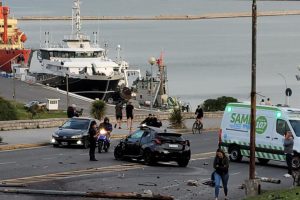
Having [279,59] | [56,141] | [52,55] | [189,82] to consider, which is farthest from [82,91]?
[279,59]

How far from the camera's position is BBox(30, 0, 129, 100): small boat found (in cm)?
8194

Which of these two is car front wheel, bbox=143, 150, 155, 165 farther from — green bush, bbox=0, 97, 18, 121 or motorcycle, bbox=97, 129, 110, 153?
green bush, bbox=0, 97, 18, 121

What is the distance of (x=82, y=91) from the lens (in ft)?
269

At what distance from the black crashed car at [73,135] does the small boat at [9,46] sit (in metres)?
62.4

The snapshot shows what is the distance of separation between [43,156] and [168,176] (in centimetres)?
682

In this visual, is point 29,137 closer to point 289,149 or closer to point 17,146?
point 17,146

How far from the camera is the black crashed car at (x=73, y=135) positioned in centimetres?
3372

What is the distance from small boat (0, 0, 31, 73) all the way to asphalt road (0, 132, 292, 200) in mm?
66752

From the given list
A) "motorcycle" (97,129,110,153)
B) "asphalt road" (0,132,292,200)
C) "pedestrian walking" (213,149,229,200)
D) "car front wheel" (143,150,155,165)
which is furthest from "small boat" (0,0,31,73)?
"pedestrian walking" (213,149,229,200)

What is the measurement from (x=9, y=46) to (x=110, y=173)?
81267mm

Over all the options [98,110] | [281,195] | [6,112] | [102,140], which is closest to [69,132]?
[102,140]

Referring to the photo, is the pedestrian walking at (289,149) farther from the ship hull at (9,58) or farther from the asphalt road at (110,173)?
the ship hull at (9,58)

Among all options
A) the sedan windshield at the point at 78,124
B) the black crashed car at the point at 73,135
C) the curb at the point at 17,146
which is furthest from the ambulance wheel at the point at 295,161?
the curb at the point at 17,146

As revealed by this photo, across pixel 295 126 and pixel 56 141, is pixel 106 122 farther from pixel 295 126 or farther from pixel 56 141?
pixel 295 126
